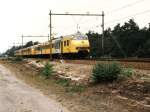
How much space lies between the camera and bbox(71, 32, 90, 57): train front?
150 ft

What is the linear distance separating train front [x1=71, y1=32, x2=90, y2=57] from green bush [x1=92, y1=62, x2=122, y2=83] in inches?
980

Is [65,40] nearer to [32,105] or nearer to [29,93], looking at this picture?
[29,93]

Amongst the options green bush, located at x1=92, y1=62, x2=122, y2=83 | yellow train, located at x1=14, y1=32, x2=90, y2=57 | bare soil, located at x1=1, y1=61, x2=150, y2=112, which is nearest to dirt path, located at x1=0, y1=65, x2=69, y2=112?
bare soil, located at x1=1, y1=61, x2=150, y2=112

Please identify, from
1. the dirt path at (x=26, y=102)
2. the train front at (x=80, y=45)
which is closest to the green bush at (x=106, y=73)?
the dirt path at (x=26, y=102)

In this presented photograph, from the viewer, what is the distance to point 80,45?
4606cm

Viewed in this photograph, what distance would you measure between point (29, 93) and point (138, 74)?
4.86 meters

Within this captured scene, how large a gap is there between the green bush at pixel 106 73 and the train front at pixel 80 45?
2490 centimetres

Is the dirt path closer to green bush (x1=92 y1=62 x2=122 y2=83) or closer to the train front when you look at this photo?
green bush (x1=92 y1=62 x2=122 y2=83)

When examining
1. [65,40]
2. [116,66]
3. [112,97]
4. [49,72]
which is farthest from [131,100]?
[65,40]

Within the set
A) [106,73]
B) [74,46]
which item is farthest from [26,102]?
[74,46]

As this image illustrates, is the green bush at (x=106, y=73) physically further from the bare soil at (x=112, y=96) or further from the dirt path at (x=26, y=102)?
the dirt path at (x=26, y=102)

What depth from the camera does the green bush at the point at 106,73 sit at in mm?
19891

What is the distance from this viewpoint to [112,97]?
16.8 meters

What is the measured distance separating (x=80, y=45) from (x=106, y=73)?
2609 cm
